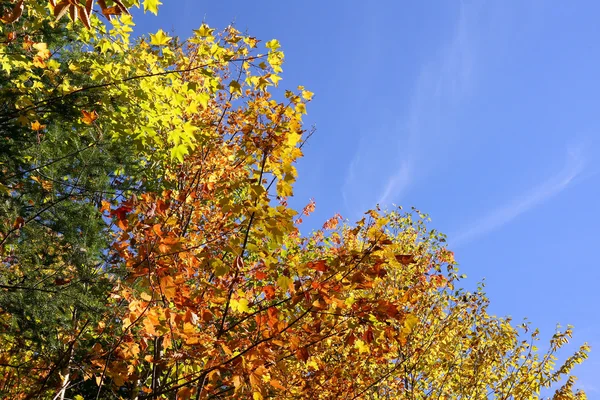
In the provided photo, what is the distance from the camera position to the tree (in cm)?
337

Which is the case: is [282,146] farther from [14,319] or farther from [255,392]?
[14,319]

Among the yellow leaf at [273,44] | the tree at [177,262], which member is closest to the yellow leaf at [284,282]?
the tree at [177,262]

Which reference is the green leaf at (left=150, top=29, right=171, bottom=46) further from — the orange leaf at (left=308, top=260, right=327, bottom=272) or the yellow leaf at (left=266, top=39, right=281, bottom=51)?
the orange leaf at (left=308, top=260, right=327, bottom=272)

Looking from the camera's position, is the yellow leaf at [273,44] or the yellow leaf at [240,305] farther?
the yellow leaf at [273,44]

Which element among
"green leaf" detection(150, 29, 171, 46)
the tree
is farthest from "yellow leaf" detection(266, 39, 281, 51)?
"green leaf" detection(150, 29, 171, 46)

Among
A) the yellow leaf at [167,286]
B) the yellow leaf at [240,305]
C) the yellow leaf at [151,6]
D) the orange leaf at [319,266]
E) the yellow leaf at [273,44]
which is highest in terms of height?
the yellow leaf at [273,44]

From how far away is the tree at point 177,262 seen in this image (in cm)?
337

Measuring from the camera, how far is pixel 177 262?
3793 millimetres

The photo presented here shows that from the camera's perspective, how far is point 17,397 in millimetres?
7875

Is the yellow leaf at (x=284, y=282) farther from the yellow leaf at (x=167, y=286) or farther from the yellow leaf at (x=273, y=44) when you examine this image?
the yellow leaf at (x=273, y=44)

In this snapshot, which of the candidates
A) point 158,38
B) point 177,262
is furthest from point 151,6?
point 177,262

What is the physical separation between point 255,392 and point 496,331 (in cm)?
541

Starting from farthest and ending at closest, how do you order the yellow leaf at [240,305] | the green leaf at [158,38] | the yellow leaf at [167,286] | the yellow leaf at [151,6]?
the green leaf at [158,38]
the yellow leaf at [151,6]
the yellow leaf at [240,305]
the yellow leaf at [167,286]

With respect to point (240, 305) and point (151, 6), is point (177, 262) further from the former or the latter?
point (151, 6)
